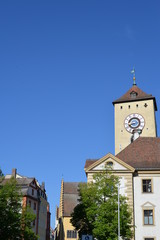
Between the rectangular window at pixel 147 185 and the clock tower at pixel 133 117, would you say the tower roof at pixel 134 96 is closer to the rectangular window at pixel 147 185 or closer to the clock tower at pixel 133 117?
the clock tower at pixel 133 117

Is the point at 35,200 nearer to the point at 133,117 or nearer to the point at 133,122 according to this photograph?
the point at 133,122

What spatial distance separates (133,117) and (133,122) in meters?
1.00

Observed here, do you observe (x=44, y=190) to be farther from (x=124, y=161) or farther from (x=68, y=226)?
(x=124, y=161)

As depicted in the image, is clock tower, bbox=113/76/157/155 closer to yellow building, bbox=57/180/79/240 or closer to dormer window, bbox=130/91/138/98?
dormer window, bbox=130/91/138/98

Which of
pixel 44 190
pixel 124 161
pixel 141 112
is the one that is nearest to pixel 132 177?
pixel 124 161

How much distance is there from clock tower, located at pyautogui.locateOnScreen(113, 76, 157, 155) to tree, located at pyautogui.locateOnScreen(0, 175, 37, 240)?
2690 cm

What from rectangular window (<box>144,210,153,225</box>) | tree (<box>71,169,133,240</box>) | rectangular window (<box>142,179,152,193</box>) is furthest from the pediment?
rectangular window (<box>144,210,153,225</box>)

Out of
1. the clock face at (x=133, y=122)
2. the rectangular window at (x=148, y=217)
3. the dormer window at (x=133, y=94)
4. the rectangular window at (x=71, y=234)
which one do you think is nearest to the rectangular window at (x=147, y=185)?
the rectangular window at (x=148, y=217)

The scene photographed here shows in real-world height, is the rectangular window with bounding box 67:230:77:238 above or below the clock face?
below

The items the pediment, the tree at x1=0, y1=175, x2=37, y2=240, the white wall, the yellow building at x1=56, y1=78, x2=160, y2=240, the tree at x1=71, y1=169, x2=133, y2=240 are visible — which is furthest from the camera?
the pediment

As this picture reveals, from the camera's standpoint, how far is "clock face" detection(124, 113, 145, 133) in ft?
219

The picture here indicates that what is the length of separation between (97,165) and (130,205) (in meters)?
5.81

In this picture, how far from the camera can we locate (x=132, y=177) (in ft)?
140

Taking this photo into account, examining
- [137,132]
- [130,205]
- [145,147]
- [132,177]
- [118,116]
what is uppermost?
[118,116]
